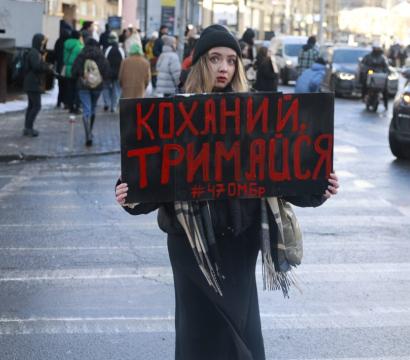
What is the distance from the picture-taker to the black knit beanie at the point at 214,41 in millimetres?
4055

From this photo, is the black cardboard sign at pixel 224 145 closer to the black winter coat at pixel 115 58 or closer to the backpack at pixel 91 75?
the backpack at pixel 91 75

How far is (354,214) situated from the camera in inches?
397

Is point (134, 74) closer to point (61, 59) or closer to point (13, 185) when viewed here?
Result: point (61, 59)

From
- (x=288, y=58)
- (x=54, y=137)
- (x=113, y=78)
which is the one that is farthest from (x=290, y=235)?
(x=288, y=58)

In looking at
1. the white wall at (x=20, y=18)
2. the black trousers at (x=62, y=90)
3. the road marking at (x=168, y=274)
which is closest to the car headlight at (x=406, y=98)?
the road marking at (x=168, y=274)

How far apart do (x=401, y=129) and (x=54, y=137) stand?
6.03 meters

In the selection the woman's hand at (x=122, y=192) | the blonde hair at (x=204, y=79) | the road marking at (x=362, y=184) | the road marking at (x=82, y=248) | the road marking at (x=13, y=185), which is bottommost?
the road marking at (x=13, y=185)

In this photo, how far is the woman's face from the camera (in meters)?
4.05

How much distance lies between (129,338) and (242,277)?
6.31 ft

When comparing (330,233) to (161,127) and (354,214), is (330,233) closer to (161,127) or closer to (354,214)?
(354,214)

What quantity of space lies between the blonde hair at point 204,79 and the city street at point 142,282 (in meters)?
1.97

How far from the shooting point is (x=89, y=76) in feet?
50.1

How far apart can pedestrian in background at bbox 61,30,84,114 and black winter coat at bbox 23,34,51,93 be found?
126 inches

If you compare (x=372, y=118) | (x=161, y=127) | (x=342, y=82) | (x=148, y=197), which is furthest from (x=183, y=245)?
(x=342, y=82)
